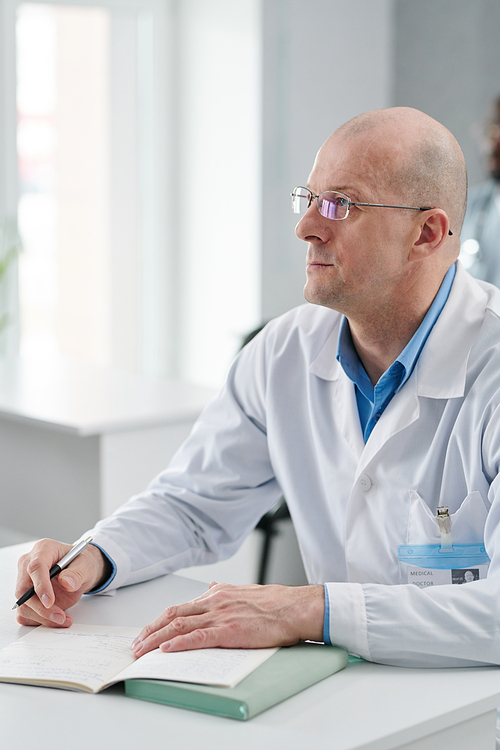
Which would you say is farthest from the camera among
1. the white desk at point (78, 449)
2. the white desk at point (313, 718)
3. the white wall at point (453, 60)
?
the white wall at point (453, 60)

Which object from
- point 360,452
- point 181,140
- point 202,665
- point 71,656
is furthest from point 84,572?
point 181,140

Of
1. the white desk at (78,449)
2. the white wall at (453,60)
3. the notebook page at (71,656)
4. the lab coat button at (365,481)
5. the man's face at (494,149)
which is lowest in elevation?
the white desk at (78,449)

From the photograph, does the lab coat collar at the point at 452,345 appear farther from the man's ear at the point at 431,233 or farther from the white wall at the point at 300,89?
the white wall at the point at 300,89

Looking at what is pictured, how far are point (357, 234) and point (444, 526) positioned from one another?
41 centimetres

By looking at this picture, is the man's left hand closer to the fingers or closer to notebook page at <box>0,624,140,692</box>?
notebook page at <box>0,624,140,692</box>

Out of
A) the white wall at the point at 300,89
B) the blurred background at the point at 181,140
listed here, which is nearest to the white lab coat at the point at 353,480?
the blurred background at the point at 181,140

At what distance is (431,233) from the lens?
4.13ft

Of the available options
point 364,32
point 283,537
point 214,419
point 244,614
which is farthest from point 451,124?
point 244,614

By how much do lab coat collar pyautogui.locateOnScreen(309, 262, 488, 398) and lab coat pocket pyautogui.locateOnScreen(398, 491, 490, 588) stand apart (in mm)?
152

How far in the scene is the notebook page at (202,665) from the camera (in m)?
0.86

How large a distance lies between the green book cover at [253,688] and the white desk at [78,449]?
3.72ft

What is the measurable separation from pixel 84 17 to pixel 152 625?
3.86 metres

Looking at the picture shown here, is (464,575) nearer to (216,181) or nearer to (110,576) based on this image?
(110,576)

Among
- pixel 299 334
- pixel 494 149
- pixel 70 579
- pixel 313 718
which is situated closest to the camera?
pixel 313 718
